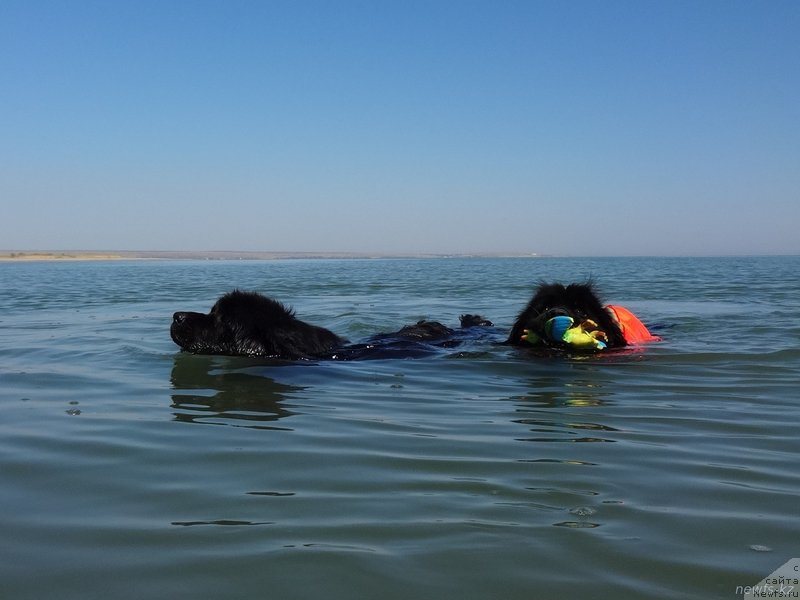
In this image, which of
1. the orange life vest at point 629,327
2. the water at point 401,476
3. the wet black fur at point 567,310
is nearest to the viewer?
the water at point 401,476

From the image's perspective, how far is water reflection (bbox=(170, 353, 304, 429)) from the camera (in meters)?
4.46

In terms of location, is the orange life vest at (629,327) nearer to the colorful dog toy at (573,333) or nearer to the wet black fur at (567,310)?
the wet black fur at (567,310)

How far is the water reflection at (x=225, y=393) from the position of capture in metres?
4.46

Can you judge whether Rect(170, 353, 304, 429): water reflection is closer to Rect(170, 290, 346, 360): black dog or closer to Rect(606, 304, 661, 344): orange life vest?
Rect(170, 290, 346, 360): black dog

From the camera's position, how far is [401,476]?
318cm

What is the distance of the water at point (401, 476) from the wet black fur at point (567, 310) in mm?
403

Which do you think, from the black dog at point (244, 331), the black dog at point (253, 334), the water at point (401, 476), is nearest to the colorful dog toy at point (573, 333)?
the water at point (401, 476)

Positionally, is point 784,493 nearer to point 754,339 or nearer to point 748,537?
point 748,537

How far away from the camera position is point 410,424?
4.28m

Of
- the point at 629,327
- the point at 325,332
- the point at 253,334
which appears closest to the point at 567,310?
the point at 629,327

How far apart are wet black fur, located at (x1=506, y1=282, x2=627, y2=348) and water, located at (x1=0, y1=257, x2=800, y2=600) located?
0.40 meters

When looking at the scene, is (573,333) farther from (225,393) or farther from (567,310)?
(225,393)

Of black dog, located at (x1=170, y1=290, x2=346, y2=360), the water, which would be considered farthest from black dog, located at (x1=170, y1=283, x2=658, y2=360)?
the water

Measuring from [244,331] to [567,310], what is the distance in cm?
308
